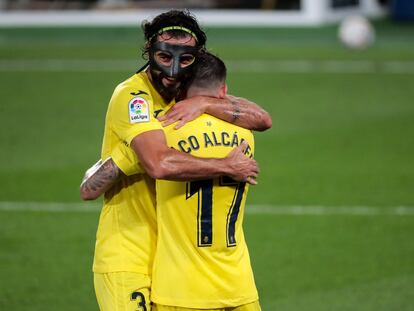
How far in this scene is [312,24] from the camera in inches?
959

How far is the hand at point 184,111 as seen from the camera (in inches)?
194

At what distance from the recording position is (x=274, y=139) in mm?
14477

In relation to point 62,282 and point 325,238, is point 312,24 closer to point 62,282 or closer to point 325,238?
point 325,238

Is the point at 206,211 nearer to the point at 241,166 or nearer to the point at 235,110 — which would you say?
the point at 241,166

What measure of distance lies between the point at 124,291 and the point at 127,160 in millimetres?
680

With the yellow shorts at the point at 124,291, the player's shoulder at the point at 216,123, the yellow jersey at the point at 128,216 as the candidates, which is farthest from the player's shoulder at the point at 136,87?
the yellow shorts at the point at 124,291

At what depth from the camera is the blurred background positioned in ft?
29.8

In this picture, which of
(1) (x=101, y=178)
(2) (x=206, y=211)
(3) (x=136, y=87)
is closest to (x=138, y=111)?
(3) (x=136, y=87)

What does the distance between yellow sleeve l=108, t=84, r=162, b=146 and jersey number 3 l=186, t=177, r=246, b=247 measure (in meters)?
0.35

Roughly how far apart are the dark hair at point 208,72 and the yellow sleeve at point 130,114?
26 cm

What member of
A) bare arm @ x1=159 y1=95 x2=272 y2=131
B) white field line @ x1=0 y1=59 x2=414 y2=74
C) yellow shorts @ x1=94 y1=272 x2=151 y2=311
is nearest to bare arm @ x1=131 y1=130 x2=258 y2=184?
bare arm @ x1=159 y1=95 x2=272 y2=131

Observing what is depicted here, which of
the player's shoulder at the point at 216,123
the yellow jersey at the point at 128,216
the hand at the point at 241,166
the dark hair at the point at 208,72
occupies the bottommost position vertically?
the yellow jersey at the point at 128,216

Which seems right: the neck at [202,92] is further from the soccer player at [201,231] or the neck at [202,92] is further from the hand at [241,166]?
the hand at [241,166]

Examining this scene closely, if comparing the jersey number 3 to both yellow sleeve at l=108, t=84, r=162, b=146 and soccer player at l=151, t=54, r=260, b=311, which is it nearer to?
soccer player at l=151, t=54, r=260, b=311
